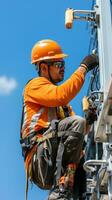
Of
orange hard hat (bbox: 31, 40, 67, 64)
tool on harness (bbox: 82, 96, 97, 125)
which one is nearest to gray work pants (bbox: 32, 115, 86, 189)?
tool on harness (bbox: 82, 96, 97, 125)

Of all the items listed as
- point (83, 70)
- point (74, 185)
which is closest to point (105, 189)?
point (74, 185)

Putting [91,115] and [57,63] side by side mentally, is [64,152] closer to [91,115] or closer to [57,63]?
[91,115]

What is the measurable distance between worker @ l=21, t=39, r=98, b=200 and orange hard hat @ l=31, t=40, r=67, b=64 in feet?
0.83

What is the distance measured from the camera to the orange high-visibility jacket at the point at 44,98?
5.18 meters

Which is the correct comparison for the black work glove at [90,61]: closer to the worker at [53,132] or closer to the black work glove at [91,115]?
the worker at [53,132]

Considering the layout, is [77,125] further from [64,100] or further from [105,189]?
[105,189]

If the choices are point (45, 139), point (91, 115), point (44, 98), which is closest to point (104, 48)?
point (44, 98)

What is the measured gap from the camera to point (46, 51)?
584cm

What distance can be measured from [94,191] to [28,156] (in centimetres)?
96

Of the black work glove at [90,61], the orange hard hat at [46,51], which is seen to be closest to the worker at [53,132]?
the black work glove at [90,61]

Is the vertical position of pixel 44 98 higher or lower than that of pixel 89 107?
higher

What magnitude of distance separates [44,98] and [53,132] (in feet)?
1.15

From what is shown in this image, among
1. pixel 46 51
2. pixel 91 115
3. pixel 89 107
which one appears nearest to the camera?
pixel 89 107

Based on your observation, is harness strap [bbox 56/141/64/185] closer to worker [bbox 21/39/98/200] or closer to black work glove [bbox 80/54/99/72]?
worker [bbox 21/39/98/200]
